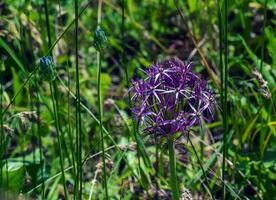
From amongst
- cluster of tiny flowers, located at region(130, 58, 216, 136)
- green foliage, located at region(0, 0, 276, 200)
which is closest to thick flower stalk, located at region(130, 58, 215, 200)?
cluster of tiny flowers, located at region(130, 58, 216, 136)

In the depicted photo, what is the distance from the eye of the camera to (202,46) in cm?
266

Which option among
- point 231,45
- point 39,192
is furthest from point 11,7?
point 39,192

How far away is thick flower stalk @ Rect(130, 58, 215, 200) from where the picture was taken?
4.09ft

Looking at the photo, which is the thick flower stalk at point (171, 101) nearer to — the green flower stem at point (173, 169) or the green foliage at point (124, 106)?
the green flower stem at point (173, 169)

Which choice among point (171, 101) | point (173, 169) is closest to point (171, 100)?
point (171, 101)

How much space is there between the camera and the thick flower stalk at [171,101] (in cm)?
125

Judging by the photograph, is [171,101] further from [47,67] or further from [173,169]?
[47,67]

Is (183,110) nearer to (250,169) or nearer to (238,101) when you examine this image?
(250,169)

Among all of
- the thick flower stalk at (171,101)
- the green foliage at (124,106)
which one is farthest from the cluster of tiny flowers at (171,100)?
the green foliage at (124,106)

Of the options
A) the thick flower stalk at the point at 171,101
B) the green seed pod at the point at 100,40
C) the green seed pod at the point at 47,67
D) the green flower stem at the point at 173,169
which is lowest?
the green flower stem at the point at 173,169

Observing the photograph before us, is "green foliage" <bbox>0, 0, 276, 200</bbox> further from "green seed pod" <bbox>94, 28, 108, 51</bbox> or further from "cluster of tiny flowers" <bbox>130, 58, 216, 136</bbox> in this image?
"cluster of tiny flowers" <bbox>130, 58, 216, 136</bbox>

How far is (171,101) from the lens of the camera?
1.27m

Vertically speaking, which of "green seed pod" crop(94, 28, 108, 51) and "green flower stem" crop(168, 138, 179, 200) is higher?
"green seed pod" crop(94, 28, 108, 51)

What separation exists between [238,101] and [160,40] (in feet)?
3.32
